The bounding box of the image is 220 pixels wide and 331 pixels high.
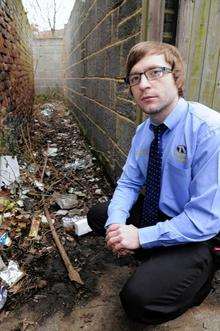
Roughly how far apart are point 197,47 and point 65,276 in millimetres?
2159

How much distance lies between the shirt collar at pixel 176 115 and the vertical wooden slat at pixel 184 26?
786 mm

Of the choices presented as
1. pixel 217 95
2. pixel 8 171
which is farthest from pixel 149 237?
pixel 8 171

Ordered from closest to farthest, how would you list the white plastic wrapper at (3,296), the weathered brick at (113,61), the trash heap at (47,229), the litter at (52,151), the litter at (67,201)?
the white plastic wrapper at (3,296) < the trash heap at (47,229) < the weathered brick at (113,61) < the litter at (67,201) < the litter at (52,151)

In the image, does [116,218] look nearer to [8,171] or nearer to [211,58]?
[211,58]

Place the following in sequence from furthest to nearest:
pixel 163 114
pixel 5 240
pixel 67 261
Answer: pixel 5 240 < pixel 67 261 < pixel 163 114

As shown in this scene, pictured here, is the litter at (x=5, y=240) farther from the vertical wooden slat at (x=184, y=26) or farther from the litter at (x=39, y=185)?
the vertical wooden slat at (x=184, y=26)

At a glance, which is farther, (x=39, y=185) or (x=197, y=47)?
(x=39, y=185)

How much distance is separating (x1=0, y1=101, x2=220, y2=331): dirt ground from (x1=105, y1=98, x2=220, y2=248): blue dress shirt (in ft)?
2.07

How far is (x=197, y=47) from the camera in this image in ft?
8.09

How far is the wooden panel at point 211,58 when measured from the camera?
239cm

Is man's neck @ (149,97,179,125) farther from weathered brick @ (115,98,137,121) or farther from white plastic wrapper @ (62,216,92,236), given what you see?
white plastic wrapper @ (62,216,92,236)

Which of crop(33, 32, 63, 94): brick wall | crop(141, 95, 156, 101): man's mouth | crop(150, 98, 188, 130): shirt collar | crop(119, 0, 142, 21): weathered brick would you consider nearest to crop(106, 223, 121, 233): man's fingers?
crop(150, 98, 188, 130): shirt collar

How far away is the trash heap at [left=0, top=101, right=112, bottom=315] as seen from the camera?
7.58 feet

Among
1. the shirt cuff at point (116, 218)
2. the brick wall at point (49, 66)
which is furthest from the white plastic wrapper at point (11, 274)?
the brick wall at point (49, 66)
